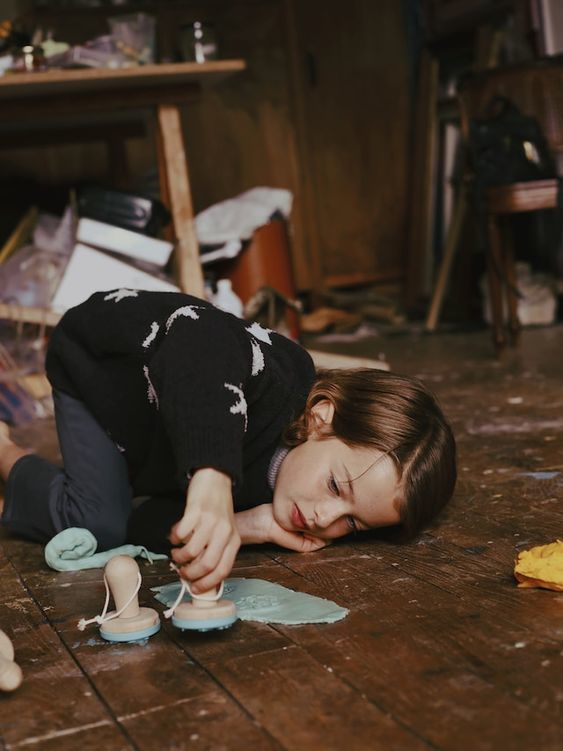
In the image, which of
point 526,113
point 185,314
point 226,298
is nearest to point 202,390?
point 185,314

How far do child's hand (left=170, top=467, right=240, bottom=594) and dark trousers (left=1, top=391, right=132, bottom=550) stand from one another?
63 cm

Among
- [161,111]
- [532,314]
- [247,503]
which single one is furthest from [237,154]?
[247,503]

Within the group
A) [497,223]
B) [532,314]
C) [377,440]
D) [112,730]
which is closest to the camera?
[112,730]

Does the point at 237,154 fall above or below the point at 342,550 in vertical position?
above

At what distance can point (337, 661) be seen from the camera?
1073 mm

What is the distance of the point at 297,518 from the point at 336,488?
9 cm

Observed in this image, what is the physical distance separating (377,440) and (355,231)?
14.1 feet

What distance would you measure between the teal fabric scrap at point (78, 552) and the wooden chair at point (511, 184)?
2193 millimetres

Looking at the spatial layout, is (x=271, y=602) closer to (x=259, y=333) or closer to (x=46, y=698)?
(x=46, y=698)

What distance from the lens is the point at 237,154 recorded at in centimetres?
525

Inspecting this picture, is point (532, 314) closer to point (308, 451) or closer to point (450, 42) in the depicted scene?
point (450, 42)

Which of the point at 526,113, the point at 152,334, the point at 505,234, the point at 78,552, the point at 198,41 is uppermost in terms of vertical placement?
the point at 198,41

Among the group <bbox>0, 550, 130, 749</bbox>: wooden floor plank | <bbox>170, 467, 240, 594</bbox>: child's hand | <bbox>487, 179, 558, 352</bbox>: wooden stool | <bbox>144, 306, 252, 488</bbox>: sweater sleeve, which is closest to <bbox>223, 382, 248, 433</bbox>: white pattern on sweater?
<bbox>144, 306, 252, 488</bbox>: sweater sleeve

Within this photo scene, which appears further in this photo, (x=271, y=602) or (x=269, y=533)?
(x=269, y=533)
